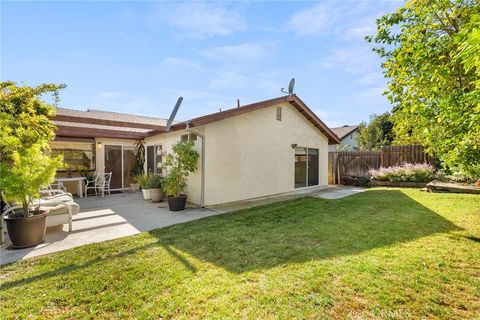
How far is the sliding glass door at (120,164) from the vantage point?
12.3 metres

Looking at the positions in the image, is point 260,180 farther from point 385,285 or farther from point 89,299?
point 89,299

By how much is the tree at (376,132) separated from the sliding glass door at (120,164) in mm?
26435

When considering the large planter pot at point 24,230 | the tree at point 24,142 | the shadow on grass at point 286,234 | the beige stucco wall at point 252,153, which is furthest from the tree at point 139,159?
the large planter pot at point 24,230

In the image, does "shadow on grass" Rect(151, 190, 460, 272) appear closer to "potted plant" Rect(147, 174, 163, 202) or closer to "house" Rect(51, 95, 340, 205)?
"house" Rect(51, 95, 340, 205)

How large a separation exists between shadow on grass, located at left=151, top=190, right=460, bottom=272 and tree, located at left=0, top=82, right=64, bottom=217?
2.63m

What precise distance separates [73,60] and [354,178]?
1529 centimetres

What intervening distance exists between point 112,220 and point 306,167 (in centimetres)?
964

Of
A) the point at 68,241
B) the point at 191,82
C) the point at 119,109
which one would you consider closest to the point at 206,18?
the point at 191,82

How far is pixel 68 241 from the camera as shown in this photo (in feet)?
16.3

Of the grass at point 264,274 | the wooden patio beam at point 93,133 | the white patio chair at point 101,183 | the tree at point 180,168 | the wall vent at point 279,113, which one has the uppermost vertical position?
the wall vent at point 279,113

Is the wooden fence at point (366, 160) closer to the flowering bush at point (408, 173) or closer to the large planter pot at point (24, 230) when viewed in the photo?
the flowering bush at point (408, 173)

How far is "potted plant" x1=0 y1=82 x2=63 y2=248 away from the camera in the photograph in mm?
4391

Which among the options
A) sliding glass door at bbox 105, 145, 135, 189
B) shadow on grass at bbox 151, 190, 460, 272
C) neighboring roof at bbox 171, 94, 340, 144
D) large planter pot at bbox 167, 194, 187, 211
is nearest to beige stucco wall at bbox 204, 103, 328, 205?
neighboring roof at bbox 171, 94, 340, 144

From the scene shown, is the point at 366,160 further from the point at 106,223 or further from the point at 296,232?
the point at 106,223
